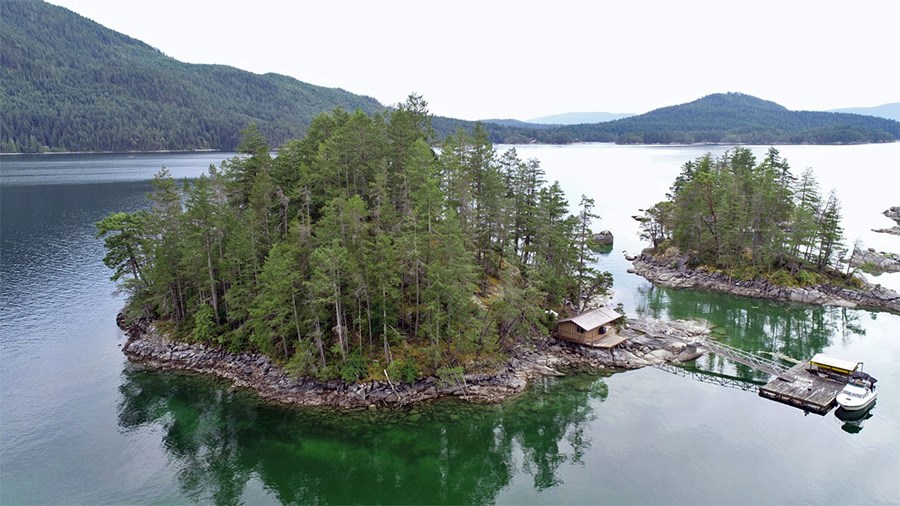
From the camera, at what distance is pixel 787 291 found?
62.4m

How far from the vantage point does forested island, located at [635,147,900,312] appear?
2429 inches

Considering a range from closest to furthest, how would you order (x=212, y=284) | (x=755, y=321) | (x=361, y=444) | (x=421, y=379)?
(x=361, y=444) → (x=421, y=379) → (x=212, y=284) → (x=755, y=321)

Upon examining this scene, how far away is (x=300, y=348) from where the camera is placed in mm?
39750

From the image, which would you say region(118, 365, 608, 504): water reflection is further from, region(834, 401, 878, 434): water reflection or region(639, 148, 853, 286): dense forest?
region(639, 148, 853, 286): dense forest

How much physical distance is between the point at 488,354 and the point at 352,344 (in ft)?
37.6

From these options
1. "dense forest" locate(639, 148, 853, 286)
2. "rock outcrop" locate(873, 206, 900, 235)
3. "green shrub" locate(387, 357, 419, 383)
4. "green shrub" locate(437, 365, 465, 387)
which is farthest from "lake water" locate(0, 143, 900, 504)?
"rock outcrop" locate(873, 206, 900, 235)

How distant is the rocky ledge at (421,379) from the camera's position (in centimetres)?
3884

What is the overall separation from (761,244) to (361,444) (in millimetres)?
60186

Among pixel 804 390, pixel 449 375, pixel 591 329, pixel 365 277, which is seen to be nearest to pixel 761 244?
pixel 804 390

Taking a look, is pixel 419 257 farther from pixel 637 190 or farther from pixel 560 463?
pixel 637 190

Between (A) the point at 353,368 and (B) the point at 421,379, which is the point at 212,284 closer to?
(A) the point at 353,368

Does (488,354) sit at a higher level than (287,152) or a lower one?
lower

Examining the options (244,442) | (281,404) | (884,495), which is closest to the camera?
(884,495)

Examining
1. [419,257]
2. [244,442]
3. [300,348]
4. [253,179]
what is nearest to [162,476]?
[244,442]
